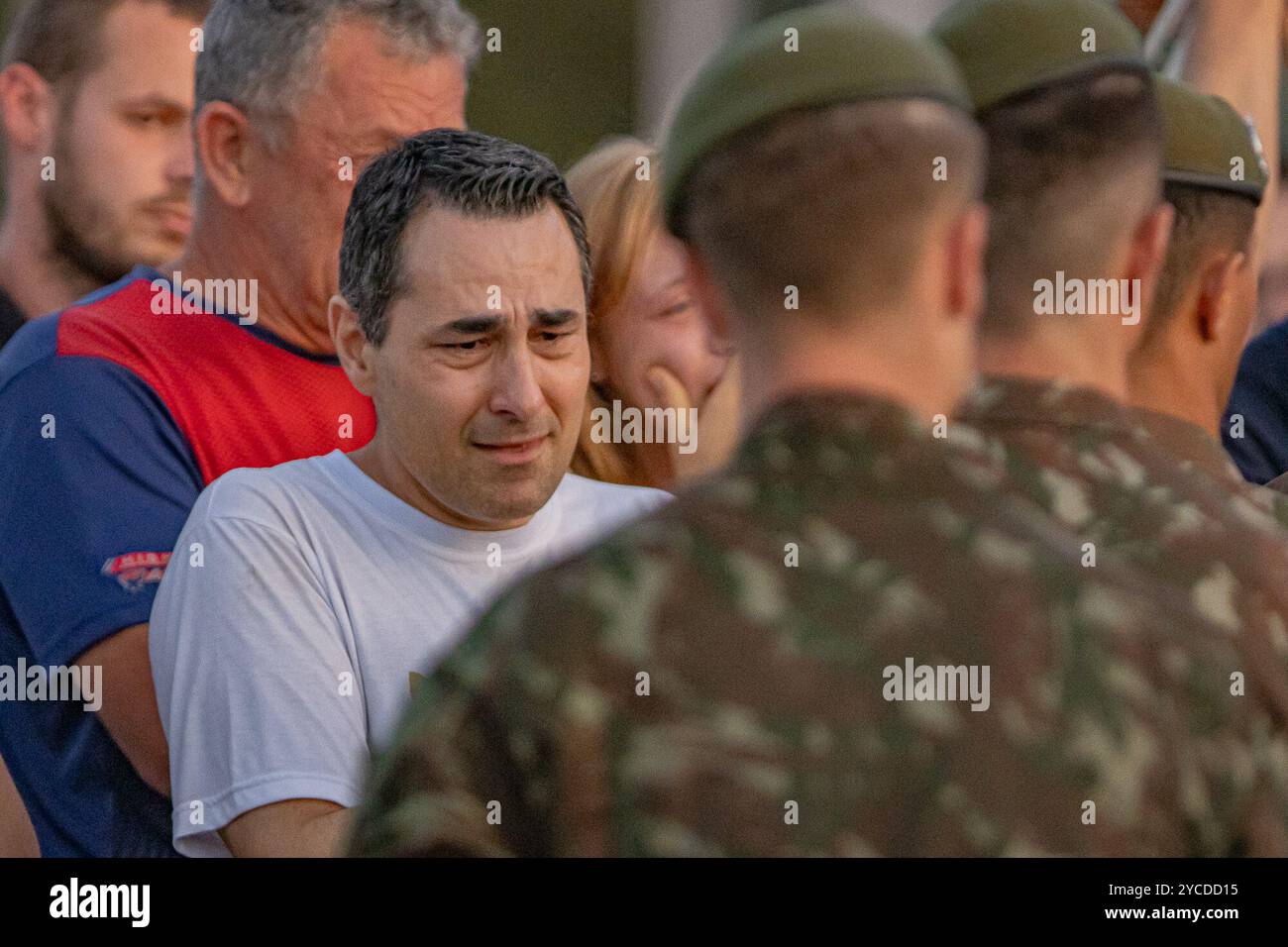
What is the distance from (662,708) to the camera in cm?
141

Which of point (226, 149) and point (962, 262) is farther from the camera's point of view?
point (226, 149)

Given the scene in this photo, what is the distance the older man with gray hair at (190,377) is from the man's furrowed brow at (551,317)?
16.7 inches

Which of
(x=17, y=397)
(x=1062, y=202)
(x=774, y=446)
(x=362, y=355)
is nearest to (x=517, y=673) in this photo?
(x=774, y=446)

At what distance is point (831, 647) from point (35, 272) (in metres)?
2.07

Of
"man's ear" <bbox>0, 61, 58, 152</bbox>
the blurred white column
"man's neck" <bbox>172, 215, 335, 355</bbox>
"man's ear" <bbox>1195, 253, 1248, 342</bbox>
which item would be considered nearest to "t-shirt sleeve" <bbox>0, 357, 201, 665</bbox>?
"man's neck" <bbox>172, 215, 335, 355</bbox>

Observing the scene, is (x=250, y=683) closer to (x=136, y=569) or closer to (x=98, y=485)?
(x=136, y=569)

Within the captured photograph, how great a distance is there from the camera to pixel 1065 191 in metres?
1.87

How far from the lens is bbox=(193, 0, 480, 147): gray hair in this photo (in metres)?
2.60

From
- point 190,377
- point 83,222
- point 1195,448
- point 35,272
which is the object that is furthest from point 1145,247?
point 35,272

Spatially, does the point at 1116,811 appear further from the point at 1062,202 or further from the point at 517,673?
the point at 1062,202

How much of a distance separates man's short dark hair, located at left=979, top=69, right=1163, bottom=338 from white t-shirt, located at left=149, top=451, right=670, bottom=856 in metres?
0.75

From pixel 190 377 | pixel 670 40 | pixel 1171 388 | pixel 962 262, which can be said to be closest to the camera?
pixel 962 262
